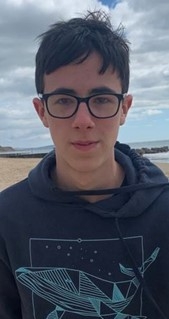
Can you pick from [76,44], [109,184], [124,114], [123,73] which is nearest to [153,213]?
[109,184]

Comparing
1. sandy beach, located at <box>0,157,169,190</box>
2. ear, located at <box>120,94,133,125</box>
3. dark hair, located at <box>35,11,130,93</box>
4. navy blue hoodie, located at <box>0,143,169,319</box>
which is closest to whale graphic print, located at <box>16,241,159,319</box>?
navy blue hoodie, located at <box>0,143,169,319</box>

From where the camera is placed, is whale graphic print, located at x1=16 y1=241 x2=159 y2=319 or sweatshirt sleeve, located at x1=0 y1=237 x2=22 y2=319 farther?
sweatshirt sleeve, located at x1=0 y1=237 x2=22 y2=319

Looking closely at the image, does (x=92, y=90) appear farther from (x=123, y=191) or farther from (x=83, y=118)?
(x=123, y=191)

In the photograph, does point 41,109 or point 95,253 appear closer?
point 95,253

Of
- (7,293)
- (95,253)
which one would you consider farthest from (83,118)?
(7,293)

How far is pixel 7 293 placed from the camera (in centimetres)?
291

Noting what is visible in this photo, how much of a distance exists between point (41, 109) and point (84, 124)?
339mm

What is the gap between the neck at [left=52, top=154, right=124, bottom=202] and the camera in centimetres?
275

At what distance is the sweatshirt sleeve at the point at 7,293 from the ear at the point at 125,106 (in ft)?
2.91

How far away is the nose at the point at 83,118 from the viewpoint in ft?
8.25

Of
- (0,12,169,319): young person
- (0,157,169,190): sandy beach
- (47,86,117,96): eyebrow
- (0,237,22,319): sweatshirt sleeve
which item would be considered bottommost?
(0,157,169,190): sandy beach

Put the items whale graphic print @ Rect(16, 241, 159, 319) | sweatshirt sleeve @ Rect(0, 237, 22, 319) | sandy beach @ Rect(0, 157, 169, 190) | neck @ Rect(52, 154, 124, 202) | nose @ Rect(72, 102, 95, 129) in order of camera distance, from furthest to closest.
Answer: sandy beach @ Rect(0, 157, 169, 190) < sweatshirt sleeve @ Rect(0, 237, 22, 319) < neck @ Rect(52, 154, 124, 202) < whale graphic print @ Rect(16, 241, 159, 319) < nose @ Rect(72, 102, 95, 129)

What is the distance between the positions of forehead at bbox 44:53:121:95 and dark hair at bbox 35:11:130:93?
2 centimetres

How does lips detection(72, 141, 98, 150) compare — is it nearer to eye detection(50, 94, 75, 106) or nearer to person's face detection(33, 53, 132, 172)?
person's face detection(33, 53, 132, 172)
